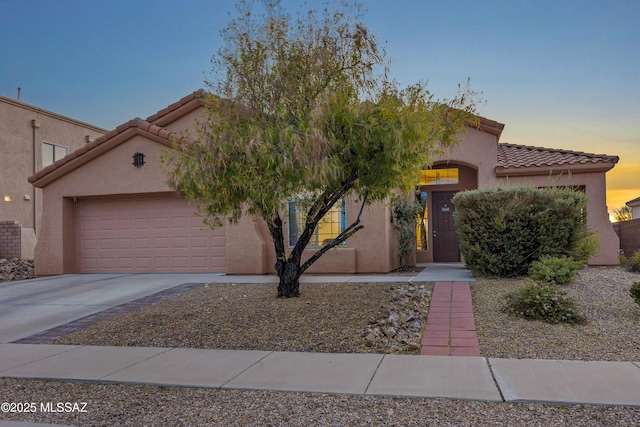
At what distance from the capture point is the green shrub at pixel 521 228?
1144cm

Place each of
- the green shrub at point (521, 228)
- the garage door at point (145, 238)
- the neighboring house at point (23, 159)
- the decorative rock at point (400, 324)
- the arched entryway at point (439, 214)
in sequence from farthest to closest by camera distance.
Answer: the neighboring house at point (23, 159) < the arched entryway at point (439, 214) < the garage door at point (145, 238) < the green shrub at point (521, 228) < the decorative rock at point (400, 324)

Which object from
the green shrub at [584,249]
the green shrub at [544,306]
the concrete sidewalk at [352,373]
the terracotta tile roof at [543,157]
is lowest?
the concrete sidewalk at [352,373]

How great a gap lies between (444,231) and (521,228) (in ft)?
20.4

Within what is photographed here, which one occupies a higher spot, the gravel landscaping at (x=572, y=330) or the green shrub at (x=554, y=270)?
the green shrub at (x=554, y=270)

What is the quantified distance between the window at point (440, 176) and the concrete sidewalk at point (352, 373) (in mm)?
11631

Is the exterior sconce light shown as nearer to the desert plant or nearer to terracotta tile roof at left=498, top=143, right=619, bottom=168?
the desert plant

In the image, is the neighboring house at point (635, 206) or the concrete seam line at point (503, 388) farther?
the neighboring house at point (635, 206)

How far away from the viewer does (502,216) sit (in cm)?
1142

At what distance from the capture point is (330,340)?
763 cm

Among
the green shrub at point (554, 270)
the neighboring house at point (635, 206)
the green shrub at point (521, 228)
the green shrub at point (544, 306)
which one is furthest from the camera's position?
the neighboring house at point (635, 206)

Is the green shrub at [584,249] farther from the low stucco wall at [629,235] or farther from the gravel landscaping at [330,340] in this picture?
the low stucco wall at [629,235]

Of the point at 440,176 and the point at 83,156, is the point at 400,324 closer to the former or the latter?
the point at 440,176

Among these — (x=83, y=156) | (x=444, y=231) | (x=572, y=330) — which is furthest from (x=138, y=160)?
(x=572, y=330)

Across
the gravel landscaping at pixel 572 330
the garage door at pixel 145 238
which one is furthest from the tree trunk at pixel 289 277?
the garage door at pixel 145 238
